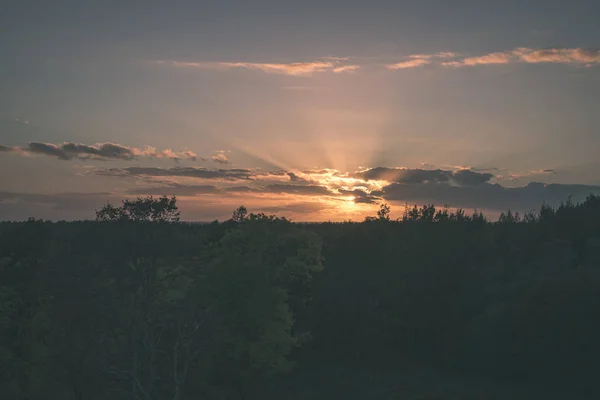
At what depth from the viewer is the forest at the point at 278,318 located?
143 ft

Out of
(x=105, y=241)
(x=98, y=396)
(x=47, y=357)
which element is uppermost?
(x=105, y=241)

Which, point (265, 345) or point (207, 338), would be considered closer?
point (207, 338)

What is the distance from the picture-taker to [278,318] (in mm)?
48562

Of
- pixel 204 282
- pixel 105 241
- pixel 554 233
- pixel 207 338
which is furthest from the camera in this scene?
pixel 554 233

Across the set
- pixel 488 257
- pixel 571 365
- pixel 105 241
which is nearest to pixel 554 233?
pixel 488 257

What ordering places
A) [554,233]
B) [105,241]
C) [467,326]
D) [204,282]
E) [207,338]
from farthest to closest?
[554,233] < [105,241] < [467,326] < [204,282] < [207,338]

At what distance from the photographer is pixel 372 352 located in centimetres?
6231

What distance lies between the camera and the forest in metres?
43.5

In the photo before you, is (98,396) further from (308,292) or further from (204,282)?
(308,292)

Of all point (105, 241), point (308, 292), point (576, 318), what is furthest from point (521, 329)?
point (105, 241)

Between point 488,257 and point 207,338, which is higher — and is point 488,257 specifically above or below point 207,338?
above

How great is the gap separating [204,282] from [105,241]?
109 ft

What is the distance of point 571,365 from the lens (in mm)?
49031

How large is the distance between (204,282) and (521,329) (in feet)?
98.9
